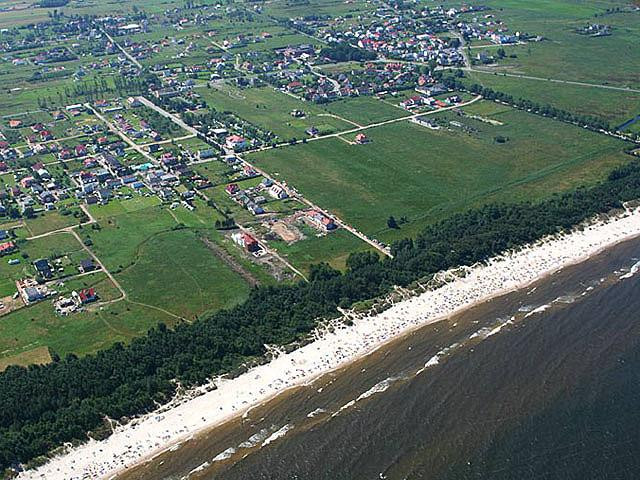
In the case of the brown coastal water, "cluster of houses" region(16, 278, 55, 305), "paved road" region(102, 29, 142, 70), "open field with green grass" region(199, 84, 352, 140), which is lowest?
"paved road" region(102, 29, 142, 70)

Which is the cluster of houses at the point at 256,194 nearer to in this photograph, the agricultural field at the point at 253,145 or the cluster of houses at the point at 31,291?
the agricultural field at the point at 253,145

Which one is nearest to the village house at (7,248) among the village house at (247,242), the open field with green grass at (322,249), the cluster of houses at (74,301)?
the cluster of houses at (74,301)

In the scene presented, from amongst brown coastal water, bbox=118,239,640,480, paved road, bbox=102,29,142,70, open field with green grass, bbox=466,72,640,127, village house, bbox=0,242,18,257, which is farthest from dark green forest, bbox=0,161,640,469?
paved road, bbox=102,29,142,70

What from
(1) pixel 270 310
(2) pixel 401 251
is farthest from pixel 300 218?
(1) pixel 270 310

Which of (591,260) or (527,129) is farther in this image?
(527,129)

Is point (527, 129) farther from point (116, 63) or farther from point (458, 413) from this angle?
point (116, 63)

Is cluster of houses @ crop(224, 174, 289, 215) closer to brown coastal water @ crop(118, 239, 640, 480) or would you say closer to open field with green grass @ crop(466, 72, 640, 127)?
brown coastal water @ crop(118, 239, 640, 480)

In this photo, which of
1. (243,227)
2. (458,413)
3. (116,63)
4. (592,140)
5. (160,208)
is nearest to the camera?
(458,413)

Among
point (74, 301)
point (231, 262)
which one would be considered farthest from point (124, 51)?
point (74, 301)
